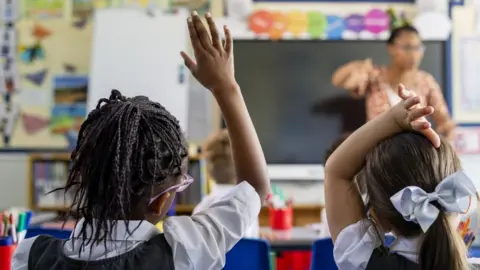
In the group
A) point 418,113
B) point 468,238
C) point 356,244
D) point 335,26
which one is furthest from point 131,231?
point 335,26

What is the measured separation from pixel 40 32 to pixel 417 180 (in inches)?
131

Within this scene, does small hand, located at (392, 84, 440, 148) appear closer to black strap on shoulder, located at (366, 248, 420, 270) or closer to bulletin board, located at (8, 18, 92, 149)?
black strap on shoulder, located at (366, 248, 420, 270)

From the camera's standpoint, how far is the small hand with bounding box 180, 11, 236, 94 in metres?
0.92

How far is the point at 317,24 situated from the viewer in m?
3.63

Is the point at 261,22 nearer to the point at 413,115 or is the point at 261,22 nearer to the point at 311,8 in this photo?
the point at 311,8

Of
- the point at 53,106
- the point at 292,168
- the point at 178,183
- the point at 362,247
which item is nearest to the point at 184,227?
the point at 178,183

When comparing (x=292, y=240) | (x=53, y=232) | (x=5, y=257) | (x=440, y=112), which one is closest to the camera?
(x=5, y=257)

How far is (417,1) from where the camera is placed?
3.67 m

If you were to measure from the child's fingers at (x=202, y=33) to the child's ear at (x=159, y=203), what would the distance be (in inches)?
9.9

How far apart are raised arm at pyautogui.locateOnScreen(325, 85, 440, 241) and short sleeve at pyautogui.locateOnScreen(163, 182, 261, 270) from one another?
0.22 meters

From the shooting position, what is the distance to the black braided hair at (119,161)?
826 mm

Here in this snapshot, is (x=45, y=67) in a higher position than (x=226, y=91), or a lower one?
higher

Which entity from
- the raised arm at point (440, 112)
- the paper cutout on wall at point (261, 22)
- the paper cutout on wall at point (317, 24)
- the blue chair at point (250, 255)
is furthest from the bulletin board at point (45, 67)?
the blue chair at point (250, 255)

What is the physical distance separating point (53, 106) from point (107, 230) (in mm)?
3075
